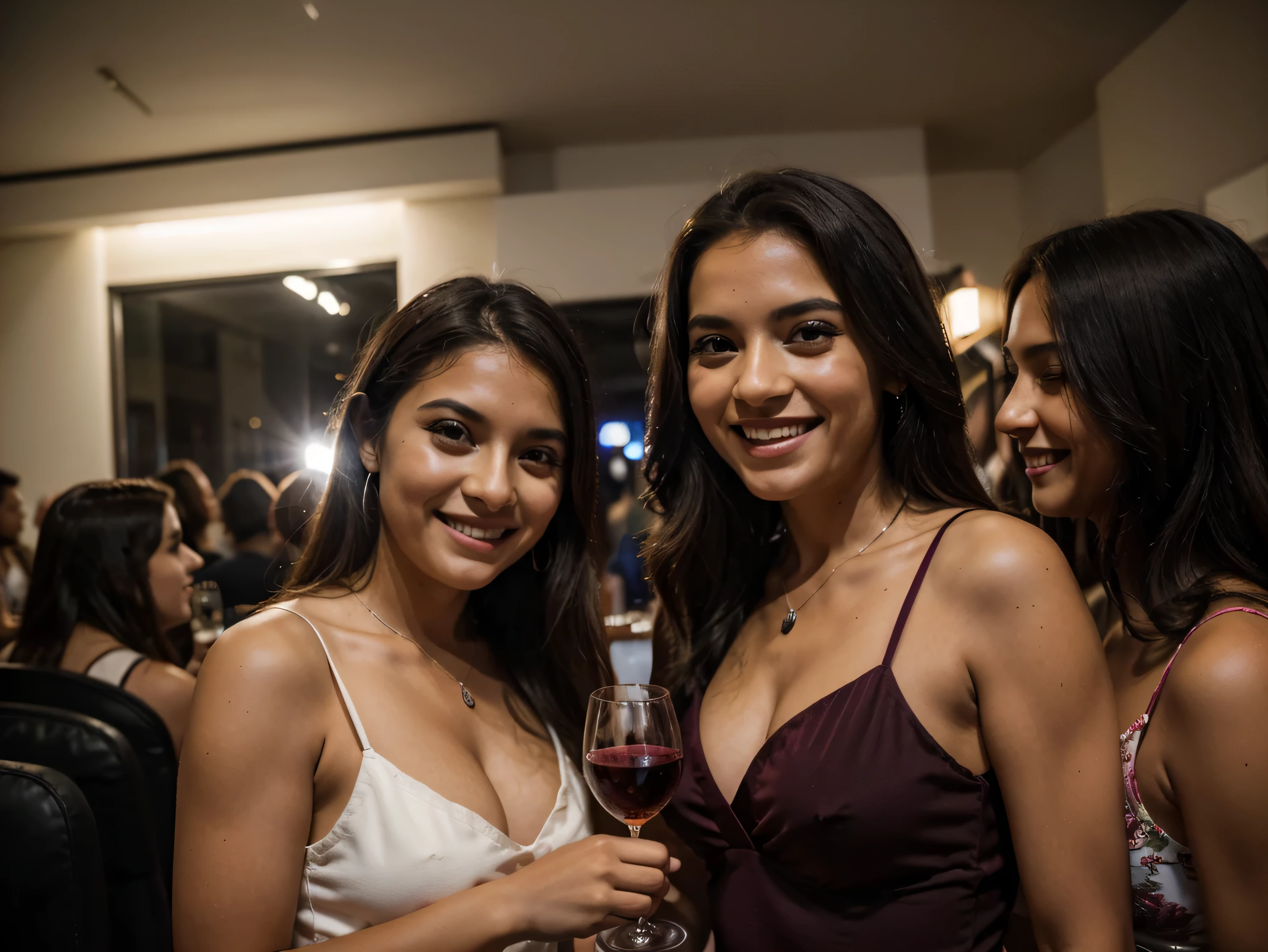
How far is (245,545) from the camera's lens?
464 centimetres

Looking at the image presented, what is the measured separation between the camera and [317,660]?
1.52 meters

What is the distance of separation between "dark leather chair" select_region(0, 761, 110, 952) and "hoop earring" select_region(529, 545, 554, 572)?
0.92m

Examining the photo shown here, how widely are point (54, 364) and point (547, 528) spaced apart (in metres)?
6.34

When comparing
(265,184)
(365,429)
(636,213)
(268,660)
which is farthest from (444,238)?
(268,660)

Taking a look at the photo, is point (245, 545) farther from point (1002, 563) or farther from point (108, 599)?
point (1002, 563)

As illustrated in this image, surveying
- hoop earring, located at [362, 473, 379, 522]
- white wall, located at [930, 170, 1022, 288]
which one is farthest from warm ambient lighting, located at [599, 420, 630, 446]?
hoop earring, located at [362, 473, 379, 522]

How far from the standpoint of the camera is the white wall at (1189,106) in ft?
15.0

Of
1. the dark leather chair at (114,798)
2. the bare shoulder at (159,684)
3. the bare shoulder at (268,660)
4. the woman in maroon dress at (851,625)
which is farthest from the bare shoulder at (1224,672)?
the bare shoulder at (159,684)

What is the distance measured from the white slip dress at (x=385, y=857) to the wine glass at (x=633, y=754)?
29 centimetres

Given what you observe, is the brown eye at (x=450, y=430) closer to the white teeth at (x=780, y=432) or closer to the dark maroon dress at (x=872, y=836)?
the white teeth at (x=780, y=432)

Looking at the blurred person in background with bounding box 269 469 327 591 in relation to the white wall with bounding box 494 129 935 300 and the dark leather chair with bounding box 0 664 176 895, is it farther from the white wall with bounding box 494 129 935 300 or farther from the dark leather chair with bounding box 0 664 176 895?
the white wall with bounding box 494 129 935 300

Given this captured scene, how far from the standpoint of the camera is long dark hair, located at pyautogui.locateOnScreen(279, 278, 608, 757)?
1.77 m

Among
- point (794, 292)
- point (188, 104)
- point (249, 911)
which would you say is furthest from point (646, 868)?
point (188, 104)

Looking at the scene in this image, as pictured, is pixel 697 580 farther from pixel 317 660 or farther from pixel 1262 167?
pixel 1262 167
